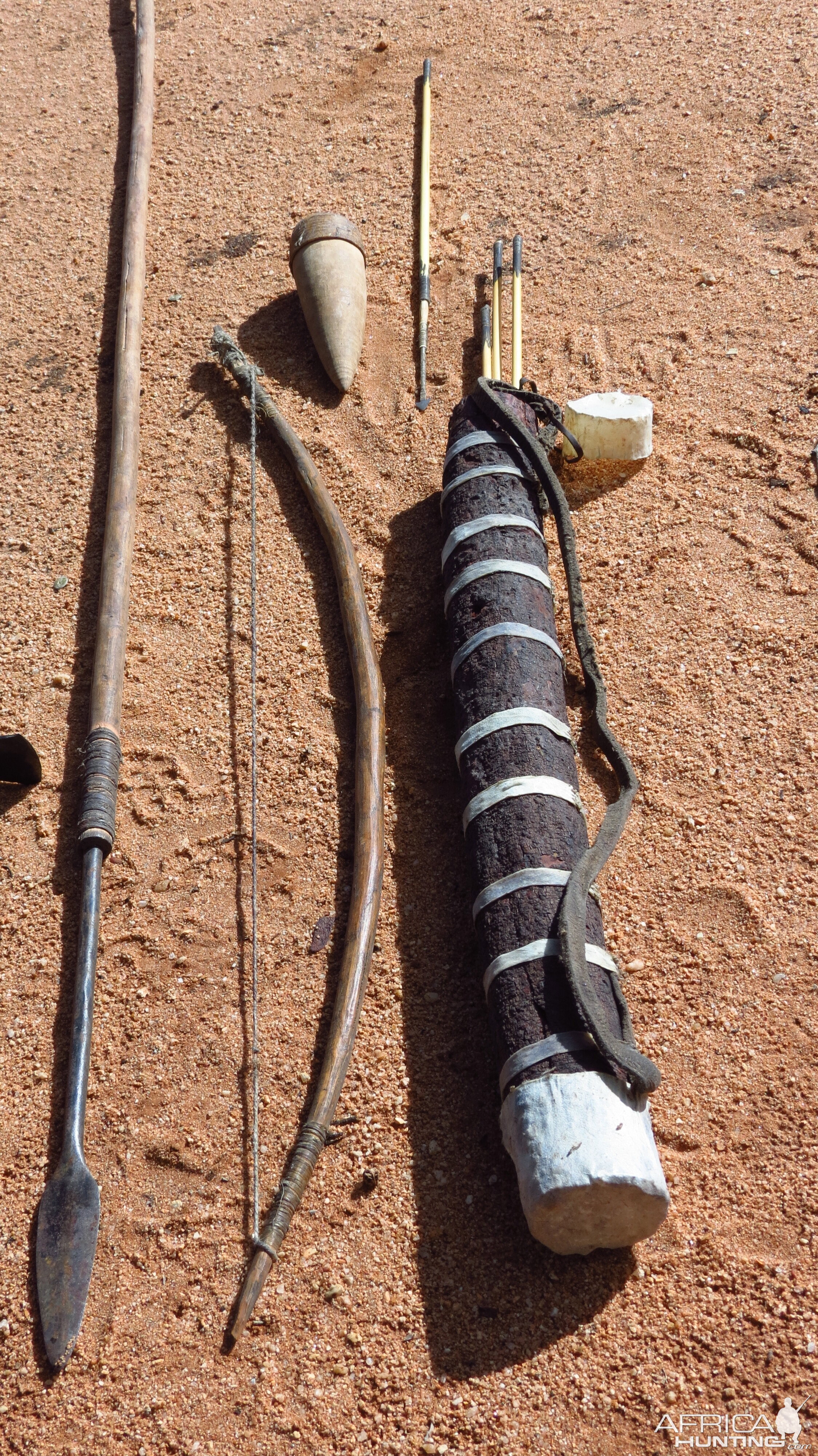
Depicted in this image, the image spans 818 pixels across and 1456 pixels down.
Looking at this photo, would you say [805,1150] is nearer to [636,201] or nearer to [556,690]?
[556,690]

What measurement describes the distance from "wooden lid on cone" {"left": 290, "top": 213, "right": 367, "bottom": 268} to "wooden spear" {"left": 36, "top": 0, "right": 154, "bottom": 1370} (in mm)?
698

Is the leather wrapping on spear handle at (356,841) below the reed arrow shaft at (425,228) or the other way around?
below

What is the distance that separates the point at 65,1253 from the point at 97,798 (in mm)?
1207

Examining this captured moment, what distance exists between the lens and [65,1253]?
265 centimetres

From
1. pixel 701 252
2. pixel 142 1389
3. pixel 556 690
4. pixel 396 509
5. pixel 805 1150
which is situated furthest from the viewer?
pixel 701 252

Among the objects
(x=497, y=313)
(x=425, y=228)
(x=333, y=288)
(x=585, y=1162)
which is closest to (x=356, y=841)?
(x=585, y=1162)

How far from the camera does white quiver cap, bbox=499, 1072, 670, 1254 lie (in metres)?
2.37

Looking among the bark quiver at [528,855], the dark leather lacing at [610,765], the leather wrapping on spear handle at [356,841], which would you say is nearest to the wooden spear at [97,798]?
the leather wrapping on spear handle at [356,841]

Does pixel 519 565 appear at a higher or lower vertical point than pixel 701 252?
lower

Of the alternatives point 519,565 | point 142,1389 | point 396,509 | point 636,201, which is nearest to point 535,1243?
point 142,1389

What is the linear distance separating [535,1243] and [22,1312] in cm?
119

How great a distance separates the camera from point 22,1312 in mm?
2617

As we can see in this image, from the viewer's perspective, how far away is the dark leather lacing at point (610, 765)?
2.52 m

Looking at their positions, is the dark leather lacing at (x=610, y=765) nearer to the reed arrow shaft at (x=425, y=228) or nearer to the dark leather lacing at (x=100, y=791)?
the reed arrow shaft at (x=425, y=228)
